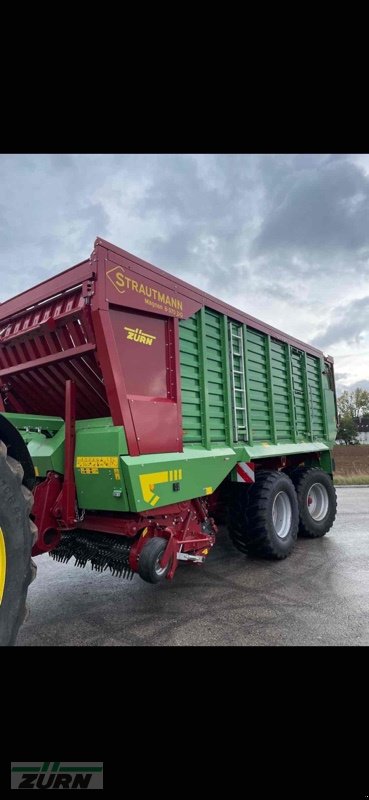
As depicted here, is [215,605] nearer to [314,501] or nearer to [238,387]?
[238,387]

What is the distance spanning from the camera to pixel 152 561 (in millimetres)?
3525

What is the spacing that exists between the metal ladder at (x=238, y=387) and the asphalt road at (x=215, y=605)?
1.63 metres

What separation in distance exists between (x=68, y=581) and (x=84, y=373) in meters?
2.49

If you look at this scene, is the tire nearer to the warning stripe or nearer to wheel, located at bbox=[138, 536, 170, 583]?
wheel, located at bbox=[138, 536, 170, 583]

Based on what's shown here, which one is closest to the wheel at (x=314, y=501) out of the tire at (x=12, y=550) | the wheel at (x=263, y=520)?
the wheel at (x=263, y=520)

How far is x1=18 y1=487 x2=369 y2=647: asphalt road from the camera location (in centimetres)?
335

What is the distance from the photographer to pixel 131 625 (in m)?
3.58

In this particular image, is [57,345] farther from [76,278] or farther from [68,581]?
[68,581]

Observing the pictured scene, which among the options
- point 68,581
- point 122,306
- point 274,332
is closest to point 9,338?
point 122,306
